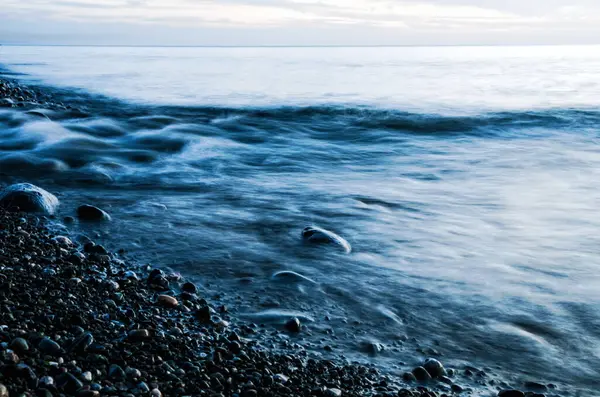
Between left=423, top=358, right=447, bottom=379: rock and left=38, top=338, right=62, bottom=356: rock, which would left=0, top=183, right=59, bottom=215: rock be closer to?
left=38, top=338, right=62, bottom=356: rock

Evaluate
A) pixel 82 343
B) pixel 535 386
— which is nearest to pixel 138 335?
pixel 82 343

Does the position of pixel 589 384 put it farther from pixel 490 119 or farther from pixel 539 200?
pixel 490 119

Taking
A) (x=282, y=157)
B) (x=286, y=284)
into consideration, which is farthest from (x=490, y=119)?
(x=286, y=284)

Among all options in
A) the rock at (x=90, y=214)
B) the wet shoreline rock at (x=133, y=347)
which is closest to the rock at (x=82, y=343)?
the wet shoreline rock at (x=133, y=347)

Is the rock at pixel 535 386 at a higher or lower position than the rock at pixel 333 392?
lower

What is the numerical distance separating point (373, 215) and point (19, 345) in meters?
5.29

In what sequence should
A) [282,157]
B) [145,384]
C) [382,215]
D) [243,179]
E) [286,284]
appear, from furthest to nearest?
[282,157] < [243,179] < [382,215] < [286,284] < [145,384]

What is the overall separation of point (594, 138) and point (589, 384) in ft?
48.7

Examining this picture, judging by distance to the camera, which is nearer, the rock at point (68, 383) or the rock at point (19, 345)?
the rock at point (68, 383)

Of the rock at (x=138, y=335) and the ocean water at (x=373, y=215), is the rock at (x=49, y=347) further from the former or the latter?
the ocean water at (x=373, y=215)

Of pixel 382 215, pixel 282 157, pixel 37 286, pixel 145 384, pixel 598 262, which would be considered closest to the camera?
pixel 145 384

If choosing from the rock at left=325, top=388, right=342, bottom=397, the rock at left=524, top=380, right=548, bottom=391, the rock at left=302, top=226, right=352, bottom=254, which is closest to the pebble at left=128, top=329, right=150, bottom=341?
the rock at left=325, top=388, right=342, bottom=397

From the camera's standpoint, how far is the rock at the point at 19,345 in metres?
3.33

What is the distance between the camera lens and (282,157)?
1307 centimetres
